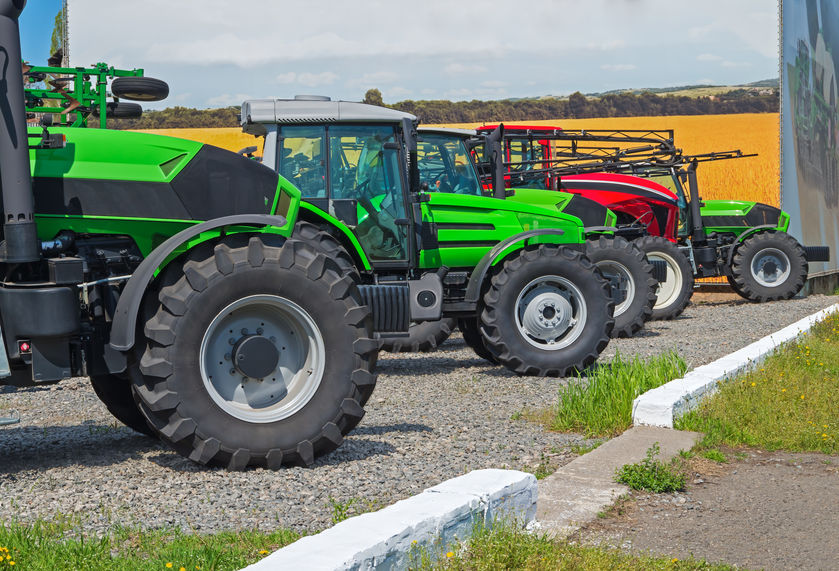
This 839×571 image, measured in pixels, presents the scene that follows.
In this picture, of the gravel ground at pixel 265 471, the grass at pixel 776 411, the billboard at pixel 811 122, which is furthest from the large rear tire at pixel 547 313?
the billboard at pixel 811 122

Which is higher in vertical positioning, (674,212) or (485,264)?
(674,212)

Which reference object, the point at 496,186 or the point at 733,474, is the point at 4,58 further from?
the point at 496,186

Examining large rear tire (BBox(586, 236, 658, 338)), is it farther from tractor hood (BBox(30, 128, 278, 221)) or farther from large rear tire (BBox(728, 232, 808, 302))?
tractor hood (BBox(30, 128, 278, 221))

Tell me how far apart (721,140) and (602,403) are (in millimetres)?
29665

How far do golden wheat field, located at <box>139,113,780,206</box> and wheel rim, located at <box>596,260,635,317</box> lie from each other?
7421mm

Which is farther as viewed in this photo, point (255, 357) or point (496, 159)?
point (496, 159)

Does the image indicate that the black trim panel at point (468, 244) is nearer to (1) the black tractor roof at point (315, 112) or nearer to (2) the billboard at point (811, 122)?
(1) the black tractor roof at point (315, 112)

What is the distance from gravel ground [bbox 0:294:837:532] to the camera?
4.95 m

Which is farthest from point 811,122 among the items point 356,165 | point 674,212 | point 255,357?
point 255,357

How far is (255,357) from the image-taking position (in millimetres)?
5809

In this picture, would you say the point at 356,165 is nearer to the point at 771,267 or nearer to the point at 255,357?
the point at 255,357

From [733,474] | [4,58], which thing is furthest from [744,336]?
[4,58]

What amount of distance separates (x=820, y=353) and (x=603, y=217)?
5801mm

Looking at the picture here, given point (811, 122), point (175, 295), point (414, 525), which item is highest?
point (811, 122)
